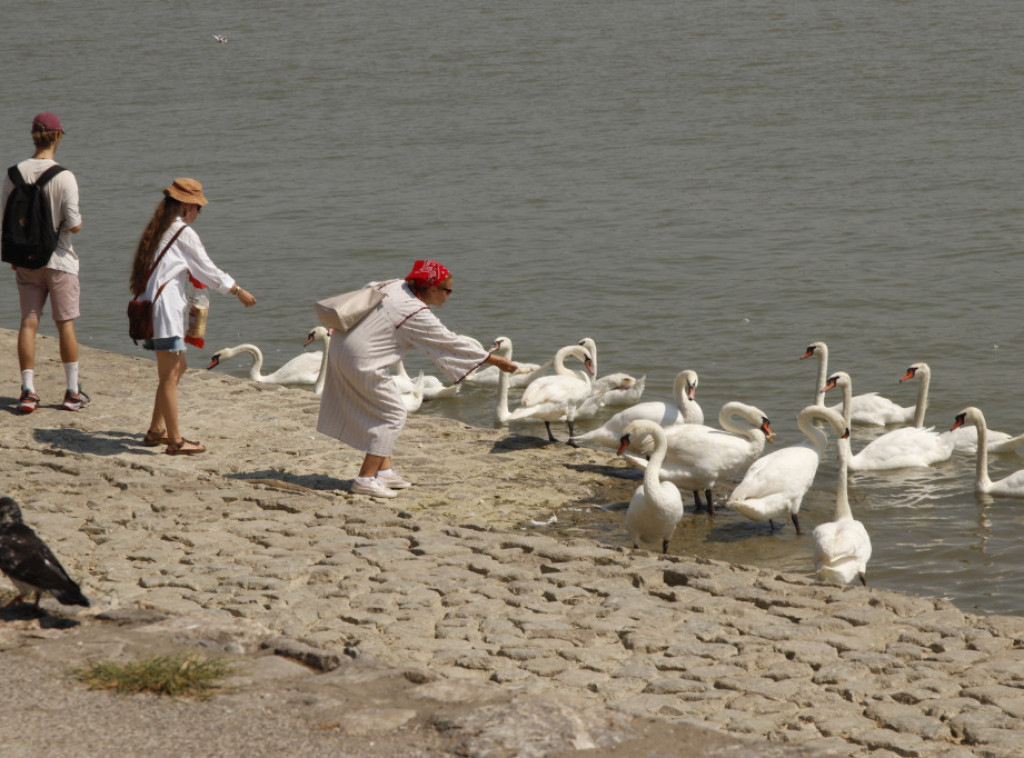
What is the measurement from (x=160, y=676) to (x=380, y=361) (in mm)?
3655

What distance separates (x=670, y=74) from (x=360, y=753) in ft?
88.4

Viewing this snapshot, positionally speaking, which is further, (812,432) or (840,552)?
(812,432)

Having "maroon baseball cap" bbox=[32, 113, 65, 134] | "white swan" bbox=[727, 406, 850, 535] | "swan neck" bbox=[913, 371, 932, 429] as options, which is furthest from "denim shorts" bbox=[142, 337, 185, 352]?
"swan neck" bbox=[913, 371, 932, 429]

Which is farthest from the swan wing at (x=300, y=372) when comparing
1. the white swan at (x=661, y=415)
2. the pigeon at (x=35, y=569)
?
the pigeon at (x=35, y=569)

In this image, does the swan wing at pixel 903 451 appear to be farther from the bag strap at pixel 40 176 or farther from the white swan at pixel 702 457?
the bag strap at pixel 40 176

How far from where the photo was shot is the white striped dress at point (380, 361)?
817cm

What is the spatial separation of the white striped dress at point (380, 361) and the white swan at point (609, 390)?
3.51m

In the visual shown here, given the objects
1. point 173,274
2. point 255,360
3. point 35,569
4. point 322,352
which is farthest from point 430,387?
point 35,569

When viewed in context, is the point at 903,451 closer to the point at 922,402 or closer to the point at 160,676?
the point at 922,402

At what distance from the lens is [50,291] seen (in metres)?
9.38

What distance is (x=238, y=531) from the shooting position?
734 centimetres

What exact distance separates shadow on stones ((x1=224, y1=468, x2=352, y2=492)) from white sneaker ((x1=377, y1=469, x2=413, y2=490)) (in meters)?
0.26

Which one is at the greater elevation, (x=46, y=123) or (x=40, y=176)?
(x=46, y=123)

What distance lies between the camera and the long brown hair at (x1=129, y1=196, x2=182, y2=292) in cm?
849
